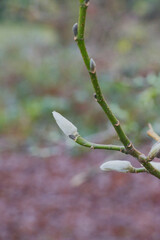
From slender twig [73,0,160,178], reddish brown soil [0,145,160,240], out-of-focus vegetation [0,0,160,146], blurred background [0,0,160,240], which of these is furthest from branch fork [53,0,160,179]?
out-of-focus vegetation [0,0,160,146]

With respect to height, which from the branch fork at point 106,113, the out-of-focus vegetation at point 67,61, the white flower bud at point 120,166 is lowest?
the white flower bud at point 120,166

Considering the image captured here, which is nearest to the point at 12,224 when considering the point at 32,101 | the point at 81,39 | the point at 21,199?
the point at 21,199

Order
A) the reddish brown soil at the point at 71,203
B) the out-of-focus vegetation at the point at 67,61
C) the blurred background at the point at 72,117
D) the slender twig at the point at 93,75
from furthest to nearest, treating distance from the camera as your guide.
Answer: the out-of-focus vegetation at the point at 67,61 → the reddish brown soil at the point at 71,203 → the blurred background at the point at 72,117 → the slender twig at the point at 93,75

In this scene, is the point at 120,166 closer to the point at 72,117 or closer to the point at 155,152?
the point at 155,152

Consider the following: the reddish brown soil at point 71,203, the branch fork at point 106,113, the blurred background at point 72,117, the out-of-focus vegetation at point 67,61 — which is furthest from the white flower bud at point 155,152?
the out-of-focus vegetation at point 67,61

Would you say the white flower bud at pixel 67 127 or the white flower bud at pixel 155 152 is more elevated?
the white flower bud at pixel 67 127

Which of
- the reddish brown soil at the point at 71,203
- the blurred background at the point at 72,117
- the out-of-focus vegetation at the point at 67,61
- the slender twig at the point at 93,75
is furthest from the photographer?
the out-of-focus vegetation at the point at 67,61

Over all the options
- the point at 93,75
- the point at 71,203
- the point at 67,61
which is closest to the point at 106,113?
the point at 93,75

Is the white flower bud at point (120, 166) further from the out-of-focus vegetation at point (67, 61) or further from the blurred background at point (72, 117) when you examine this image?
the out-of-focus vegetation at point (67, 61)
